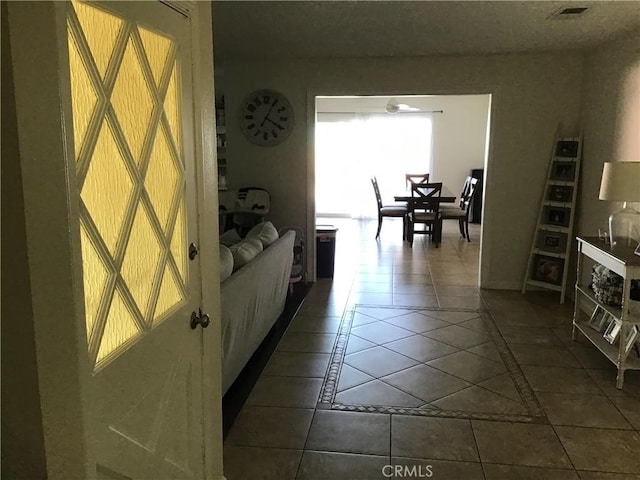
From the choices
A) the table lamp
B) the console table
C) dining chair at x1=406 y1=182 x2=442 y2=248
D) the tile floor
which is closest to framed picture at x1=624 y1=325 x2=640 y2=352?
the console table

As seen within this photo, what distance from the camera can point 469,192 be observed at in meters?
8.19

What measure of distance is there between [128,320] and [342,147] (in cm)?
930

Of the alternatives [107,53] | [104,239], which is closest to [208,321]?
[104,239]

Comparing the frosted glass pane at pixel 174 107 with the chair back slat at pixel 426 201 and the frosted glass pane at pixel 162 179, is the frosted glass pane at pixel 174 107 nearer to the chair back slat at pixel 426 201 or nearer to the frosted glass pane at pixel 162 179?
the frosted glass pane at pixel 162 179

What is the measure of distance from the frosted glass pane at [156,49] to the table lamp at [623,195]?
2.77 meters

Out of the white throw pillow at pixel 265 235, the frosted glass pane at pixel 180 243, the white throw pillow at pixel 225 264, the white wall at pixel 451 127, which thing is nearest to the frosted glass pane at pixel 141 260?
the frosted glass pane at pixel 180 243

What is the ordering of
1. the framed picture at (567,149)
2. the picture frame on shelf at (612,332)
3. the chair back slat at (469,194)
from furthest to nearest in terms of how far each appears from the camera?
the chair back slat at (469,194)
the framed picture at (567,149)
the picture frame on shelf at (612,332)

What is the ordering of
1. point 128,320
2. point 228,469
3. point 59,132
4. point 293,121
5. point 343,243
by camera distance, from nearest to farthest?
point 59,132, point 128,320, point 228,469, point 293,121, point 343,243

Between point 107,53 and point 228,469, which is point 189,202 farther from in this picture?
point 228,469

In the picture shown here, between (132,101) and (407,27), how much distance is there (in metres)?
3.06

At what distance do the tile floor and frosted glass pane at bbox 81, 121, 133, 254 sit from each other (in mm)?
1443

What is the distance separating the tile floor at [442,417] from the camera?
229 centimetres

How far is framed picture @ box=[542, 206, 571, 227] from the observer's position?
4879 mm

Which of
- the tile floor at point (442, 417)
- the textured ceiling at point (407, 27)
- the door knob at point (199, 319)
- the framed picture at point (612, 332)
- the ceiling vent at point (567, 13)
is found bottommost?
the tile floor at point (442, 417)
